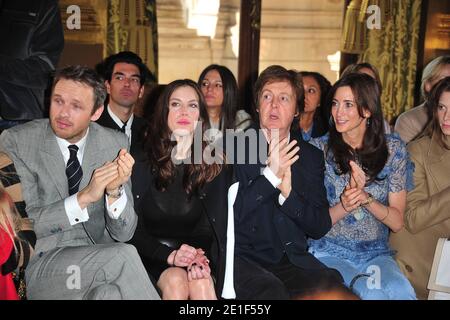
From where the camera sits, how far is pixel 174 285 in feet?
8.50

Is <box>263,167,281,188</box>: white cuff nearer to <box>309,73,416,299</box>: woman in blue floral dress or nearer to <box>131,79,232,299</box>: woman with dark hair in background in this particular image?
<box>131,79,232,299</box>: woman with dark hair in background

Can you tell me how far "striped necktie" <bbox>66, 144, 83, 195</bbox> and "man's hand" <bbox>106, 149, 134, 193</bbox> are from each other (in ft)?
0.66

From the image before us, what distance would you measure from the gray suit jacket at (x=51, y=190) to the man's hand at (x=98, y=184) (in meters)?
0.09

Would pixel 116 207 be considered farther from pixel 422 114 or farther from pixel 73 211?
pixel 422 114

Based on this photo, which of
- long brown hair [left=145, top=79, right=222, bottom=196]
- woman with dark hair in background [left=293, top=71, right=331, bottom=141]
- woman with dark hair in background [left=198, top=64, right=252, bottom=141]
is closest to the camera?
long brown hair [left=145, top=79, right=222, bottom=196]

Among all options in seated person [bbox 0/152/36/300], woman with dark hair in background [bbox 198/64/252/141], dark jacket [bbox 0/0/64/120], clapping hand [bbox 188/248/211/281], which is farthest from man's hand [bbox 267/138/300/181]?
woman with dark hair in background [bbox 198/64/252/141]

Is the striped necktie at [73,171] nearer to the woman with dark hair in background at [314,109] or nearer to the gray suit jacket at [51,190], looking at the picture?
the gray suit jacket at [51,190]

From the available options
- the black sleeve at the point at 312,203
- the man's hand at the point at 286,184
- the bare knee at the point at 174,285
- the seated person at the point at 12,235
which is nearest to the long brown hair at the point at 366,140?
the black sleeve at the point at 312,203

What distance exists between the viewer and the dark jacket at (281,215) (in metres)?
2.81

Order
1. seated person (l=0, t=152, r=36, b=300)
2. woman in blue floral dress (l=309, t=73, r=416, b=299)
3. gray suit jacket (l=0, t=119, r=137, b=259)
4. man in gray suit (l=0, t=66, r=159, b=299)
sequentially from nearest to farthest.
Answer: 1. seated person (l=0, t=152, r=36, b=300)
2. man in gray suit (l=0, t=66, r=159, b=299)
3. gray suit jacket (l=0, t=119, r=137, b=259)
4. woman in blue floral dress (l=309, t=73, r=416, b=299)

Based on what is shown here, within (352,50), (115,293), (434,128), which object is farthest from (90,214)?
(352,50)

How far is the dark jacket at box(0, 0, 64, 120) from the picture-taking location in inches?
128

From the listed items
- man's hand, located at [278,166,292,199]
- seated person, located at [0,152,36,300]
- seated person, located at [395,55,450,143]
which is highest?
seated person, located at [395,55,450,143]

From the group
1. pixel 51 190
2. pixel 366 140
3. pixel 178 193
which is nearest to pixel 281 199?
pixel 178 193
